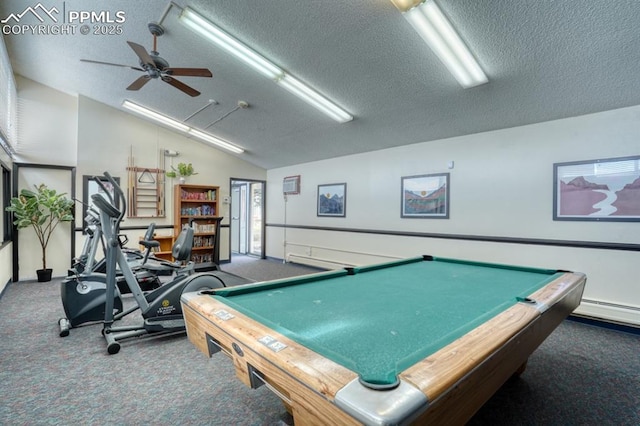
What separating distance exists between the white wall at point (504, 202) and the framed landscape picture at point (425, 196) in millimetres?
89

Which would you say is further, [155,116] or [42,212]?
[155,116]

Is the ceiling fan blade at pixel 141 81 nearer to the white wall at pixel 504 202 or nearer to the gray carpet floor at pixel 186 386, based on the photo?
the gray carpet floor at pixel 186 386

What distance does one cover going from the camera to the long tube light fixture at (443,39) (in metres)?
2.11

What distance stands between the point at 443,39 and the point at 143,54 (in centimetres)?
267

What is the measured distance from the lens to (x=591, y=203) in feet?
9.89

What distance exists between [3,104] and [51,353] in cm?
347

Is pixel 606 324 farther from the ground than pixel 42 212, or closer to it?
closer to it

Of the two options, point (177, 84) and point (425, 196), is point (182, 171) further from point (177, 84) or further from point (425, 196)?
point (425, 196)

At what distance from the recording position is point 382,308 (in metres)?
1.40

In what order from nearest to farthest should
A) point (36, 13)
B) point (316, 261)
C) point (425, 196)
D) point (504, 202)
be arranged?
point (36, 13) → point (504, 202) → point (425, 196) → point (316, 261)

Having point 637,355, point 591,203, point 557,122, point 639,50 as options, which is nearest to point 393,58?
point 639,50

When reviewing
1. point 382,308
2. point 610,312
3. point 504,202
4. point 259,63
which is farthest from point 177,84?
point 610,312

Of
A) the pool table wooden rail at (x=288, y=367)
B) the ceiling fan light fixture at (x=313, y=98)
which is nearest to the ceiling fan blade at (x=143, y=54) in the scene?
the ceiling fan light fixture at (x=313, y=98)

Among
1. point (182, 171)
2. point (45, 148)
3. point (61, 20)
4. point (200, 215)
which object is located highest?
point (61, 20)
